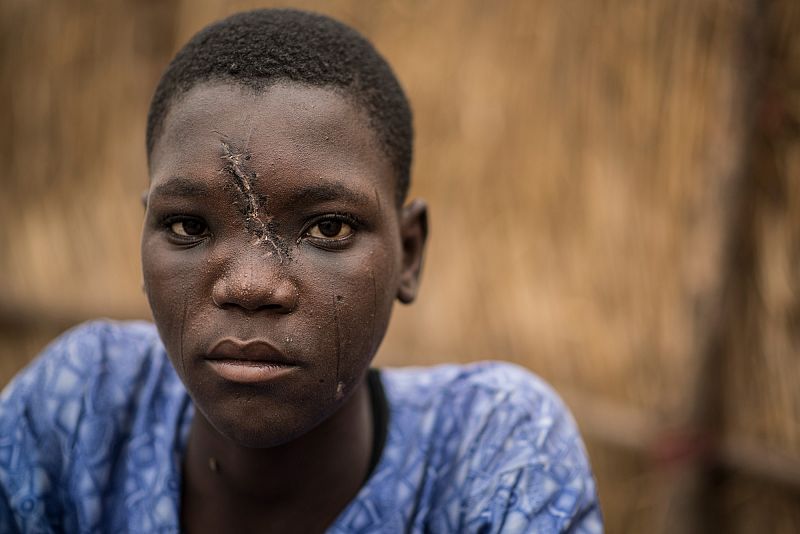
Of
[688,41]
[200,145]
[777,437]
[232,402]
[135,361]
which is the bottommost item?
[777,437]

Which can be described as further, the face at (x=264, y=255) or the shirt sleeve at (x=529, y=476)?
the shirt sleeve at (x=529, y=476)

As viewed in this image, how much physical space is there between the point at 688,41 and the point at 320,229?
76.7 inches

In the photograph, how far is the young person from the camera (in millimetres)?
1491

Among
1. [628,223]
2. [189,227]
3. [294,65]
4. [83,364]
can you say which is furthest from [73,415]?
[628,223]

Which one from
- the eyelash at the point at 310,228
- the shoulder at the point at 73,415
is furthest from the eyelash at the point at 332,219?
the shoulder at the point at 73,415

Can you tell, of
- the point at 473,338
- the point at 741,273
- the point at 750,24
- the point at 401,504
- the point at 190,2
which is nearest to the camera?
the point at 401,504

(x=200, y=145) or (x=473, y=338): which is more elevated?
(x=200, y=145)

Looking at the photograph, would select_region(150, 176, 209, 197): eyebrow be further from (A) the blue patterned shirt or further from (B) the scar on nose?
(A) the blue patterned shirt

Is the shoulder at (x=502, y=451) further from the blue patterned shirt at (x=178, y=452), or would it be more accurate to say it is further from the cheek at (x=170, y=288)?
the cheek at (x=170, y=288)

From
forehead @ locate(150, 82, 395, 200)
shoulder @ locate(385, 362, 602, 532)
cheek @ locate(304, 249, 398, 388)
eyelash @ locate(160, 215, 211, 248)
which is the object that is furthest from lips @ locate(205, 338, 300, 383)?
shoulder @ locate(385, 362, 602, 532)

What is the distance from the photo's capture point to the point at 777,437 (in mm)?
2951

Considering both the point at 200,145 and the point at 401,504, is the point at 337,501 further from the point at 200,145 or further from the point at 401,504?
the point at 200,145

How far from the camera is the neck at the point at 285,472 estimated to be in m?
1.76

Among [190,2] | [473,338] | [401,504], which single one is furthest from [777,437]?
[190,2]
